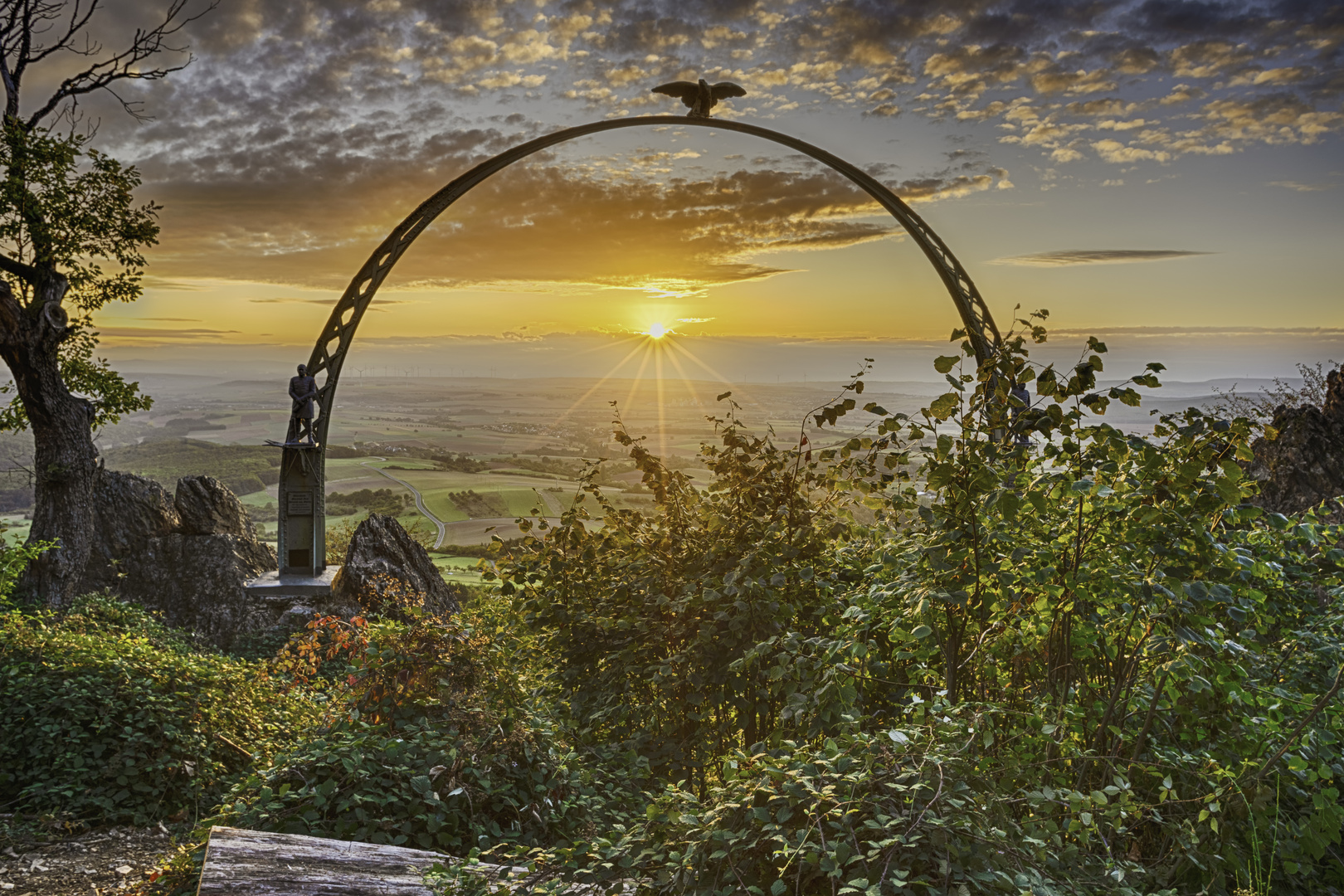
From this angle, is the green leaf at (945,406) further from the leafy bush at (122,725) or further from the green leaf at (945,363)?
the leafy bush at (122,725)

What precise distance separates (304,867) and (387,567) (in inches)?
310

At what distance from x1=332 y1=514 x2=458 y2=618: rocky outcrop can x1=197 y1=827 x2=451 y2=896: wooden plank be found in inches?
262

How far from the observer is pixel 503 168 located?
846 cm

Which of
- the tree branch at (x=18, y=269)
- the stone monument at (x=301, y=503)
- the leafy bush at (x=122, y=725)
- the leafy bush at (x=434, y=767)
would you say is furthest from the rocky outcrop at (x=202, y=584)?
the leafy bush at (x=434, y=767)

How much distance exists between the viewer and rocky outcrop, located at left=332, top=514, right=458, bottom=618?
10.4 m

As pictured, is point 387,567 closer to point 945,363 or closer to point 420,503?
point 420,503

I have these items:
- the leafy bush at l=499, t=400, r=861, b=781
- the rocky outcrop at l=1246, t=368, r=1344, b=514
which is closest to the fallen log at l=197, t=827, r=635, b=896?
the leafy bush at l=499, t=400, r=861, b=781

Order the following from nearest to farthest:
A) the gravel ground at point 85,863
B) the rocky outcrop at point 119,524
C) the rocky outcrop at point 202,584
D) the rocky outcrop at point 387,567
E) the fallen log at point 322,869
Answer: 1. the fallen log at point 322,869
2. the gravel ground at point 85,863
3. the rocky outcrop at point 387,567
4. the rocky outcrop at point 202,584
5. the rocky outcrop at point 119,524

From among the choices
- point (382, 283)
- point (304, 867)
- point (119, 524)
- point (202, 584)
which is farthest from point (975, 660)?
point (119, 524)

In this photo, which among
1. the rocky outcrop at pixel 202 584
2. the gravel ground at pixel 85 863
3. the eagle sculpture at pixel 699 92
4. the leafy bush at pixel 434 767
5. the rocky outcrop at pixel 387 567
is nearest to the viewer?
the leafy bush at pixel 434 767

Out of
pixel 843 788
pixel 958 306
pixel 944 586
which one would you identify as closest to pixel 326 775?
pixel 843 788

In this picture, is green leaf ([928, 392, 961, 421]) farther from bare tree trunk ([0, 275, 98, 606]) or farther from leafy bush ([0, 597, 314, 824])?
bare tree trunk ([0, 275, 98, 606])

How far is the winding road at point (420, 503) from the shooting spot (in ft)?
46.8

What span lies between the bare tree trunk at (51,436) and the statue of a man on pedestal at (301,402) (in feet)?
14.7
